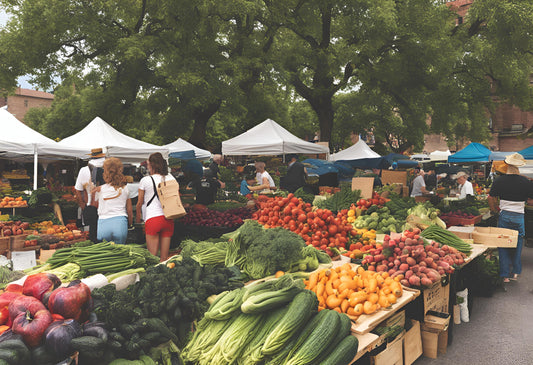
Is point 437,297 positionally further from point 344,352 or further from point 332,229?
point 344,352

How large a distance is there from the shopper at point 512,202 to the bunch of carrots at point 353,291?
387 cm

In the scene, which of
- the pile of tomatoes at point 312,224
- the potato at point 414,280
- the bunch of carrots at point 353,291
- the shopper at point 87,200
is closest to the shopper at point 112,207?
the shopper at point 87,200

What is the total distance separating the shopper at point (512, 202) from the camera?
Result: 21.1ft

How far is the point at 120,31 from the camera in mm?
17016

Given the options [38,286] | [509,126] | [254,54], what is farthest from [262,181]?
[509,126]

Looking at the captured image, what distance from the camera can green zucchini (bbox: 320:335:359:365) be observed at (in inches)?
98.7

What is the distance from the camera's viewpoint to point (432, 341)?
4043mm

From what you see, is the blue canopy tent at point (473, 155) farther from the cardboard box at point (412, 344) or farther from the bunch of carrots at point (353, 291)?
the bunch of carrots at point (353, 291)

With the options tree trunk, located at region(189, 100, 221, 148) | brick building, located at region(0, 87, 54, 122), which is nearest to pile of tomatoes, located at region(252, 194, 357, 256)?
tree trunk, located at region(189, 100, 221, 148)

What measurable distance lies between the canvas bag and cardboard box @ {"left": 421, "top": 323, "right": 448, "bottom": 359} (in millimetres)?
3387

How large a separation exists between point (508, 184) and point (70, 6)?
16.0 m

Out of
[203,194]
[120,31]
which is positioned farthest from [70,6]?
[203,194]

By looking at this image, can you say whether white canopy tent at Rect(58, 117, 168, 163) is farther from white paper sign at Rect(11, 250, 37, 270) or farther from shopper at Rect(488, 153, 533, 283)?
shopper at Rect(488, 153, 533, 283)

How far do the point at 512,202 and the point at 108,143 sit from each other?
9.56m
